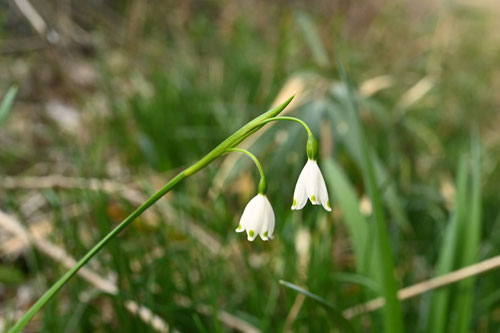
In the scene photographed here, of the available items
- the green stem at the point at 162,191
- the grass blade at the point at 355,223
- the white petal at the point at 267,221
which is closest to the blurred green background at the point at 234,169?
the grass blade at the point at 355,223

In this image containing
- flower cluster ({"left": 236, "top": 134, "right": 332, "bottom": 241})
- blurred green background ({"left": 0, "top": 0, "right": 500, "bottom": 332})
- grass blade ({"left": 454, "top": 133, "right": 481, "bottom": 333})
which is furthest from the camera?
blurred green background ({"left": 0, "top": 0, "right": 500, "bottom": 332})

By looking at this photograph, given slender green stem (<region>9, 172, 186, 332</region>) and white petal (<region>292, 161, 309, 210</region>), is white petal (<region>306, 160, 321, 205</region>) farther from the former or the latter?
slender green stem (<region>9, 172, 186, 332</region>)

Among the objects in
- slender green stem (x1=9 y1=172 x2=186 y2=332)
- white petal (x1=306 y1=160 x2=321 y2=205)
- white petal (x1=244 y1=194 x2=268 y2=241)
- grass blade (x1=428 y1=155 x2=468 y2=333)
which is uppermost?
grass blade (x1=428 y1=155 x2=468 y2=333)

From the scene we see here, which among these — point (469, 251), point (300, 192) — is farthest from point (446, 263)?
point (300, 192)

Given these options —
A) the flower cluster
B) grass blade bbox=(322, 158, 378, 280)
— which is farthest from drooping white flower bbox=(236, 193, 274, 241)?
grass blade bbox=(322, 158, 378, 280)

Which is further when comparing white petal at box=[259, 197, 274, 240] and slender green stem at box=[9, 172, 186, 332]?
white petal at box=[259, 197, 274, 240]

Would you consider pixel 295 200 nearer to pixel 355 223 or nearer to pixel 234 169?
pixel 355 223

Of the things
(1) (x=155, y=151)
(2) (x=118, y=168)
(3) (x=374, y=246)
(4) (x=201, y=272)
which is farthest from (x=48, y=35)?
(3) (x=374, y=246)

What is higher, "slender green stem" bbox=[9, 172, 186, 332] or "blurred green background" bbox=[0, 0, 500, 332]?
"blurred green background" bbox=[0, 0, 500, 332]
